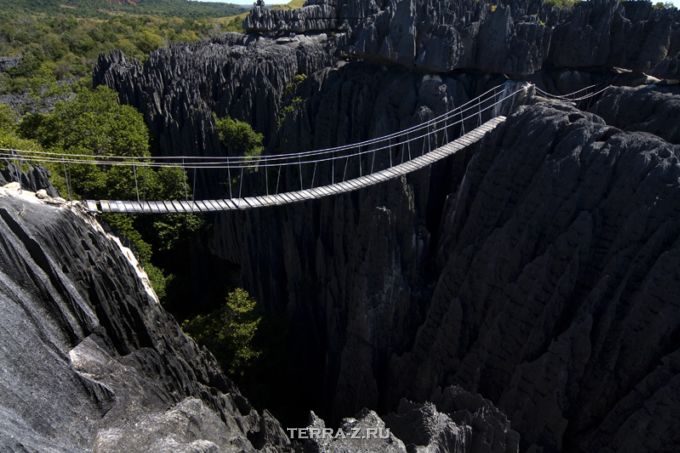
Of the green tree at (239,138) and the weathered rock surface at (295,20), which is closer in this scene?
the green tree at (239,138)

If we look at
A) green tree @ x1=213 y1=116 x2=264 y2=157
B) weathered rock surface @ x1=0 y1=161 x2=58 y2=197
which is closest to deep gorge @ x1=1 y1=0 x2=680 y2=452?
green tree @ x1=213 y1=116 x2=264 y2=157

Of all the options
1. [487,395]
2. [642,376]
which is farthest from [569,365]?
[487,395]

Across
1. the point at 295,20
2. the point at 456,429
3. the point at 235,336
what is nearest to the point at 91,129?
the point at 235,336

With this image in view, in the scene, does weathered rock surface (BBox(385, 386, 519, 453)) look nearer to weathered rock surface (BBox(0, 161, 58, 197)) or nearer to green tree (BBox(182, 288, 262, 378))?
green tree (BBox(182, 288, 262, 378))

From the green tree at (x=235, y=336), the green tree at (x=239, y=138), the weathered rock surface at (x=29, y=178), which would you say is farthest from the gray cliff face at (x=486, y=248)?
the weathered rock surface at (x=29, y=178)

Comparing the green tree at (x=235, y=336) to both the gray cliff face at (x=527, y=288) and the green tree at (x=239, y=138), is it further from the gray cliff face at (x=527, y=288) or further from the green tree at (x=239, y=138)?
the green tree at (x=239, y=138)

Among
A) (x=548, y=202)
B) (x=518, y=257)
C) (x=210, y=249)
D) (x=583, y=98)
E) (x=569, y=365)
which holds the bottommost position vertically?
(x=210, y=249)

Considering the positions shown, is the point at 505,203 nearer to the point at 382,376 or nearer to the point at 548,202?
the point at 548,202
